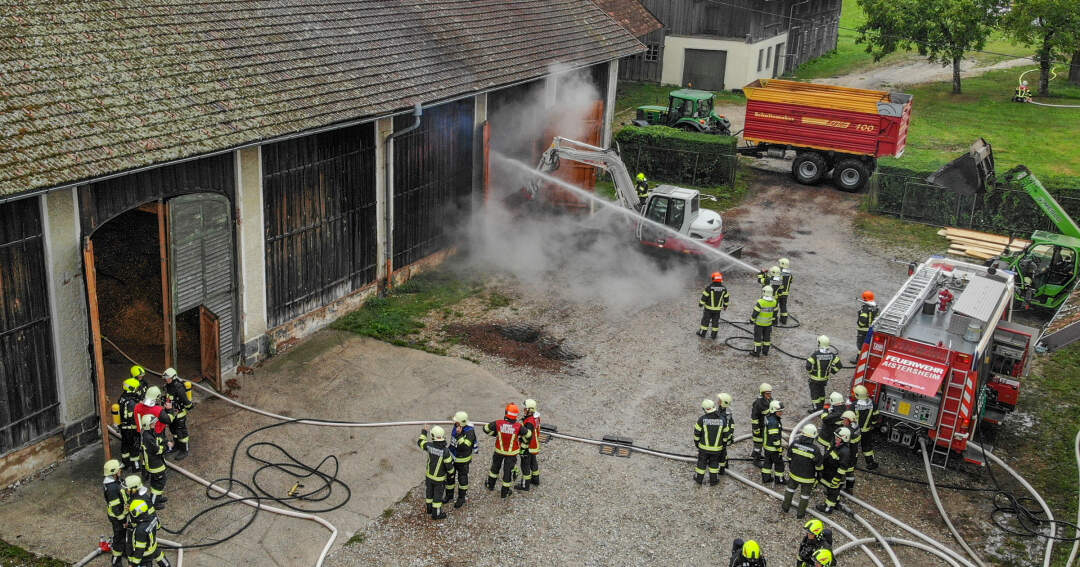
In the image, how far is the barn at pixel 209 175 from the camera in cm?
1122

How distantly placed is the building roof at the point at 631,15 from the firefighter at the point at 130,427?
24649 mm

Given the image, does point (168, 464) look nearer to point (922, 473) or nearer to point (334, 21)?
point (334, 21)

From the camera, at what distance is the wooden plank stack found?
70.7 feet

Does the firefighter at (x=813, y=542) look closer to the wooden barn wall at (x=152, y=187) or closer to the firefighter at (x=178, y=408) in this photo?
the firefighter at (x=178, y=408)

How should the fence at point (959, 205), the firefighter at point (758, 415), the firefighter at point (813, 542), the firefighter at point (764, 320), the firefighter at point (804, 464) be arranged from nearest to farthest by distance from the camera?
the firefighter at point (813, 542), the firefighter at point (804, 464), the firefighter at point (758, 415), the firefighter at point (764, 320), the fence at point (959, 205)

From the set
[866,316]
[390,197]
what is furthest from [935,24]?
[390,197]

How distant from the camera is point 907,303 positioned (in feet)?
44.8

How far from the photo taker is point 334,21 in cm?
1719

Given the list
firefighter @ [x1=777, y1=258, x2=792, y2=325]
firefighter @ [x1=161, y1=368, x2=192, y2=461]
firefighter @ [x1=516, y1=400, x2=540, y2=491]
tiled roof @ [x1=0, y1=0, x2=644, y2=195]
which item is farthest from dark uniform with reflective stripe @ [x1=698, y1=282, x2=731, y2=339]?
firefighter @ [x1=161, y1=368, x2=192, y2=461]

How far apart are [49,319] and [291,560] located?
4395 millimetres

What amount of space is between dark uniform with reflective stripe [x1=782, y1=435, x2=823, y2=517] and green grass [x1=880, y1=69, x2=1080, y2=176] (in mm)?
15341

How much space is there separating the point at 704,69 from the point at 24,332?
112 feet

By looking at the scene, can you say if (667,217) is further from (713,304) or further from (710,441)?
(710,441)

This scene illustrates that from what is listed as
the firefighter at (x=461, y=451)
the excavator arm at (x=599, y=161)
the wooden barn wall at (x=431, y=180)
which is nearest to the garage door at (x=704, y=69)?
the excavator arm at (x=599, y=161)
